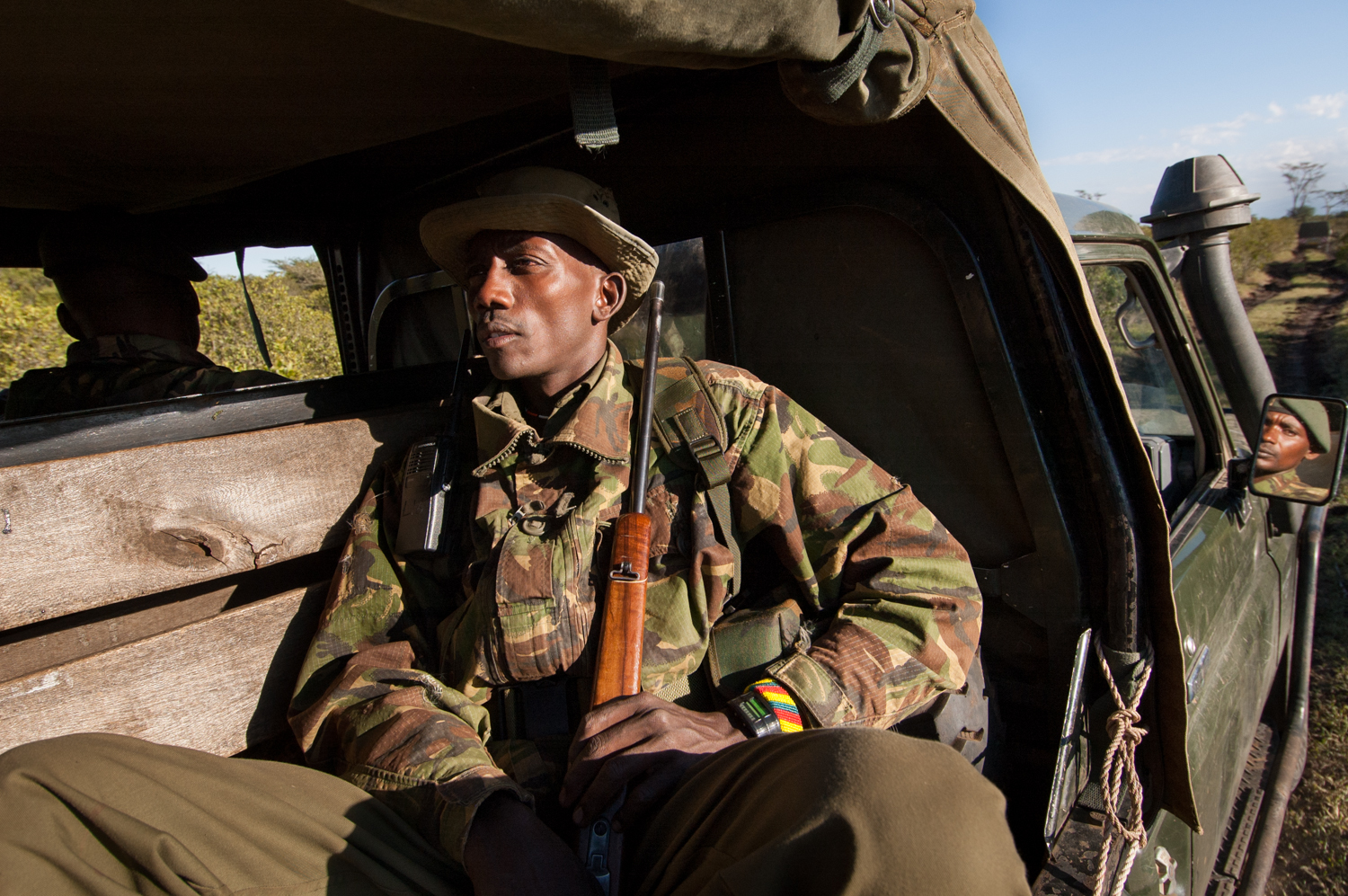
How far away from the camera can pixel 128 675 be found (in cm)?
149

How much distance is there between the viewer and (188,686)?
5.16 ft

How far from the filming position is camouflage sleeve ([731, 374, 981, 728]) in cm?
158

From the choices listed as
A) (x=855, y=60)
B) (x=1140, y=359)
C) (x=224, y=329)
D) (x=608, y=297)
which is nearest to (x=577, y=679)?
(x=608, y=297)

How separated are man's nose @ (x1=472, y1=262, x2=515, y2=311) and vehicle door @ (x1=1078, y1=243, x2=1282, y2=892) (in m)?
1.52

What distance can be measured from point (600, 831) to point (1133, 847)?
42.6 inches

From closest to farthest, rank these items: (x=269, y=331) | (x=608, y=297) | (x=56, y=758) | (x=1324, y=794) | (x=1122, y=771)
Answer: (x=56, y=758) < (x=1122, y=771) < (x=608, y=297) < (x=1324, y=794) < (x=269, y=331)

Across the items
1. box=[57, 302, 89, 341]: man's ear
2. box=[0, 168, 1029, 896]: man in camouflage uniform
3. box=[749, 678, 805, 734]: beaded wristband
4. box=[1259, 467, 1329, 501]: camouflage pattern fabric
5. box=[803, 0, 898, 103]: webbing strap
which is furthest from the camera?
box=[57, 302, 89, 341]: man's ear

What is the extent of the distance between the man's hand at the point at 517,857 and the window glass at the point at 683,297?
1.51 meters

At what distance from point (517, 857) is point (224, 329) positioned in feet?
31.1

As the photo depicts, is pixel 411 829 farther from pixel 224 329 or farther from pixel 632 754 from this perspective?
pixel 224 329

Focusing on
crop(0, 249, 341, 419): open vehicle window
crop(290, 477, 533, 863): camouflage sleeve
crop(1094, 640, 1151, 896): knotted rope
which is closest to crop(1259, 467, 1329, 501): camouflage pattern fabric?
crop(1094, 640, 1151, 896): knotted rope

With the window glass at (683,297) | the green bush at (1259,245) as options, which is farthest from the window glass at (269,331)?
the green bush at (1259,245)

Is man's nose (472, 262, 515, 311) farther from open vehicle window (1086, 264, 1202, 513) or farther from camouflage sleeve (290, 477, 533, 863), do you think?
open vehicle window (1086, 264, 1202, 513)

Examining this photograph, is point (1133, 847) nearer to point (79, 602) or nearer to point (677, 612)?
point (677, 612)
